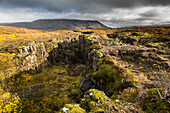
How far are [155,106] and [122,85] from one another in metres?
7.91

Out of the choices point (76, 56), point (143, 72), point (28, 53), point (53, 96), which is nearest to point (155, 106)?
Answer: point (143, 72)

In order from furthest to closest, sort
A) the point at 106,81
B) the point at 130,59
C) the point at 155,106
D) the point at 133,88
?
the point at 130,59, the point at 106,81, the point at 133,88, the point at 155,106

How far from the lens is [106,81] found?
24.7 metres

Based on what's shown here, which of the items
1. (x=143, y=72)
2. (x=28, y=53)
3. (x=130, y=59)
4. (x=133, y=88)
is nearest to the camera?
(x=133, y=88)

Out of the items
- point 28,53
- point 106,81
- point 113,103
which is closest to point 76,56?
point 28,53

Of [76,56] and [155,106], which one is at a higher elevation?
[155,106]

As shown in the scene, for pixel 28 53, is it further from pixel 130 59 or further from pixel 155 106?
pixel 155 106

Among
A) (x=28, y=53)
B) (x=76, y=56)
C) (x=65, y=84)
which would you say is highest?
(x=28, y=53)

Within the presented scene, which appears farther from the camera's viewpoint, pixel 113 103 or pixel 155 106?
pixel 113 103

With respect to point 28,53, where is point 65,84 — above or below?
below

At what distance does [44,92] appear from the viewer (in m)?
49.5

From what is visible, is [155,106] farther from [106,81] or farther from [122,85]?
[106,81]

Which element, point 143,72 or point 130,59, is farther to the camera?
point 130,59

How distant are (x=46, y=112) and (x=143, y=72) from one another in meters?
36.8
